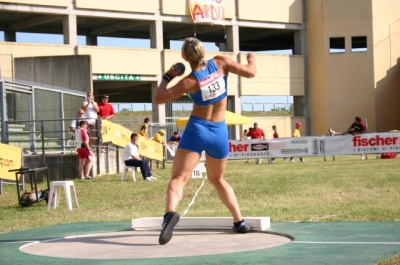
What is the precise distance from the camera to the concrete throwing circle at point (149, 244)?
8281 mm

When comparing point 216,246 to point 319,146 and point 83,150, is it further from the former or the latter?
point 319,146

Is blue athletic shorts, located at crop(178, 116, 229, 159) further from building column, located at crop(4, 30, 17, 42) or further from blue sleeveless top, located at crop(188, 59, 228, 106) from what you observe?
building column, located at crop(4, 30, 17, 42)

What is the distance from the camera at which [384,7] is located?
55.8 meters

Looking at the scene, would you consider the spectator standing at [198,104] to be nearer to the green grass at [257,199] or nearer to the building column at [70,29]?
the green grass at [257,199]

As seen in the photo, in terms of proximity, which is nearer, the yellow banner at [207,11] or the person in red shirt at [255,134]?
the person in red shirt at [255,134]

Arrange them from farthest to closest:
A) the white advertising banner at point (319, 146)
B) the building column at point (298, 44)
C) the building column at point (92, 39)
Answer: the building column at point (298, 44), the building column at point (92, 39), the white advertising banner at point (319, 146)

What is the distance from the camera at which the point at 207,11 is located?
168 ft

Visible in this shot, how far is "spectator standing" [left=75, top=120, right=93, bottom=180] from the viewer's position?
78.7 ft

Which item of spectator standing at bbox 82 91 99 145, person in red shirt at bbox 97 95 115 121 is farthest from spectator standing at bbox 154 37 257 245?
person in red shirt at bbox 97 95 115 121

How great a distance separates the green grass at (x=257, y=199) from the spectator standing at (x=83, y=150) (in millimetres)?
Result: 541

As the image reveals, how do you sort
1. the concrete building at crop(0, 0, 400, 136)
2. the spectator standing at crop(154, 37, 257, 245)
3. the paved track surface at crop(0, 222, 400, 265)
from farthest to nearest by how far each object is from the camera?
the concrete building at crop(0, 0, 400, 136) < the spectator standing at crop(154, 37, 257, 245) < the paved track surface at crop(0, 222, 400, 265)

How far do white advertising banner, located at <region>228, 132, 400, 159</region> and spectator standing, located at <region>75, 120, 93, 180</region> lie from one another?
11257 mm

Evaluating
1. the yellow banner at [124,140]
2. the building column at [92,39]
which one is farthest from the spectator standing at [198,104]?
the building column at [92,39]

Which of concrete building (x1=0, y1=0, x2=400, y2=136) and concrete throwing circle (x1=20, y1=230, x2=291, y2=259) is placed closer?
concrete throwing circle (x1=20, y1=230, x2=291, y2=259)
